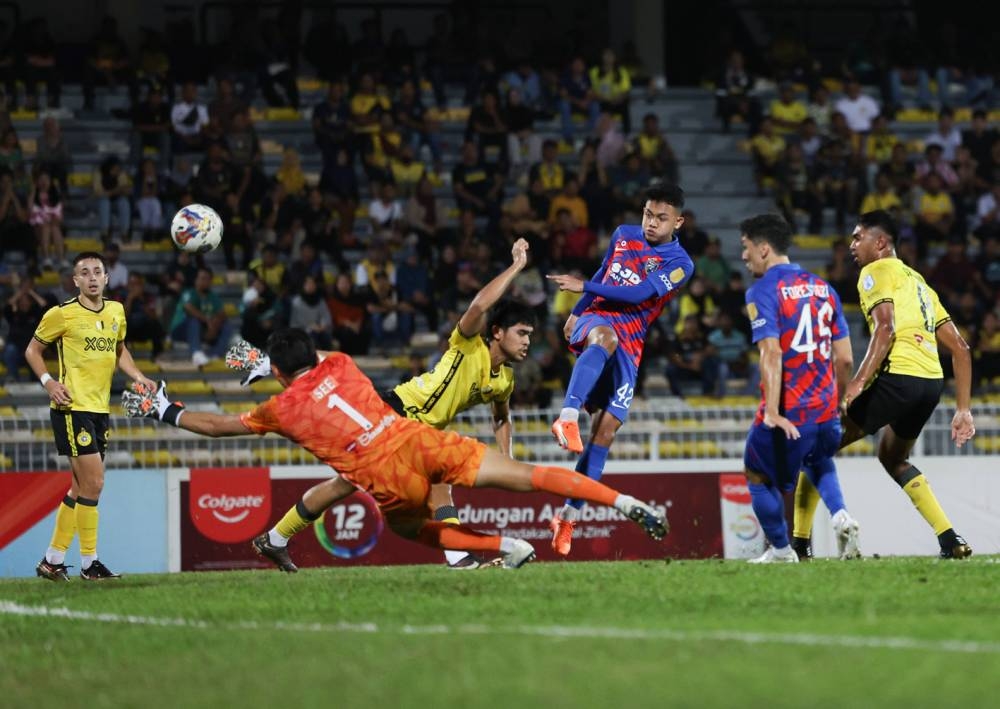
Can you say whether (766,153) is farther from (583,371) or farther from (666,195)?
(583,371)

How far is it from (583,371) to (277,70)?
53.9ft

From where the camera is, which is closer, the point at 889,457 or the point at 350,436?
the point at 350,436

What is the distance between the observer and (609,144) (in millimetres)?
25719

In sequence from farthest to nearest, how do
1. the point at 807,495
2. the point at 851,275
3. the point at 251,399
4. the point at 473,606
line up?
the point at 851,275 < the point at 251,399 < the point at 807,495 < the point at 473,606

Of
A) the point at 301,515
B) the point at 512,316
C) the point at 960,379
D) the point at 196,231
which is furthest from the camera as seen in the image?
the point at 196,231

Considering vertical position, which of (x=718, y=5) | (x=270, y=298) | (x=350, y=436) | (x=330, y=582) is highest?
(x=718, y=5)

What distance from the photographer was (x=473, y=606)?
791 centimetres

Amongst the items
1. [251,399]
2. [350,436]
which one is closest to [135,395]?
[350,436]

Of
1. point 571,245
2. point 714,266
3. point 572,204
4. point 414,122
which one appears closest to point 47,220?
point 414,122

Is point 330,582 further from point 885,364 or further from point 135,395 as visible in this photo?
point 885,364

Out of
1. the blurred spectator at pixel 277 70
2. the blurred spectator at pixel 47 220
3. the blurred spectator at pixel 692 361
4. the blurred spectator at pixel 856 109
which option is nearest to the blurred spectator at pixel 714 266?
the blurred spectator at pixel 692 361

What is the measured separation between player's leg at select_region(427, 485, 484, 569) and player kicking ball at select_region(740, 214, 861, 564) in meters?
2.22

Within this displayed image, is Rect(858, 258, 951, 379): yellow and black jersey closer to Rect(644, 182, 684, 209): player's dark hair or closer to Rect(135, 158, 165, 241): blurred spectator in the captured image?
Rect(644, 182, 684, 209): player's dark hair

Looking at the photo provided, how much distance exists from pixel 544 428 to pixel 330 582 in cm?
777
